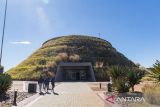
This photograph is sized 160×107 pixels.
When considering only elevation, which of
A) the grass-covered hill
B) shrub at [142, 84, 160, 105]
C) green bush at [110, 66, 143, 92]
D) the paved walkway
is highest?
the grass-covered hill

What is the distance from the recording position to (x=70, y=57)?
67.6 m

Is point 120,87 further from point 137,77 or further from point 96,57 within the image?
point 96,57

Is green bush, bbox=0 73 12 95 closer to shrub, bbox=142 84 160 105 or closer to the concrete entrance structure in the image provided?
shrub, bbox=142 84 160 105

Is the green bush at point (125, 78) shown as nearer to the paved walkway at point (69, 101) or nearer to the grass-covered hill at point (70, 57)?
the paved walkway at point (69, 101)

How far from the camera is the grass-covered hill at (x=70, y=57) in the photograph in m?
61.6

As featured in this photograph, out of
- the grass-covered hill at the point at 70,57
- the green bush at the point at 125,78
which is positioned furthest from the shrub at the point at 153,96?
the grass-covered hill at the point at 70,57

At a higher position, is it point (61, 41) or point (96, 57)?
point (61, 41)

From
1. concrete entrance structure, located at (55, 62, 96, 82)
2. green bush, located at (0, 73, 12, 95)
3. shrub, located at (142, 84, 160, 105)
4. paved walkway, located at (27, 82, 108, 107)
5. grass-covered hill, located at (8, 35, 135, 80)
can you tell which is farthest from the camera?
grass-covered hill, located at (8, 35, 135, 80)

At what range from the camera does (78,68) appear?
200 feet

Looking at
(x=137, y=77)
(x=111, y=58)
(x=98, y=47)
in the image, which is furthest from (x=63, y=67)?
(x=137, y=77)

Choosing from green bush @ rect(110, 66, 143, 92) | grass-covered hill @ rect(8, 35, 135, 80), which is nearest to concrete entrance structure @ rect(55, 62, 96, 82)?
grass-covered hill @ rect(8, 35, 135, 80)

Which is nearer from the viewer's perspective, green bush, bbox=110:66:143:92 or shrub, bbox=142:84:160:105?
shrub, bbox=142:84:160:105

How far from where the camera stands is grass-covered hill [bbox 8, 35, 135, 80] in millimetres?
61631

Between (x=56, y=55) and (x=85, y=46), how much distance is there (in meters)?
11.9
